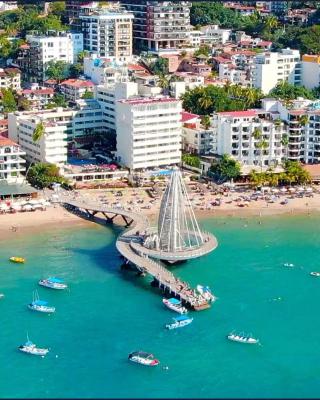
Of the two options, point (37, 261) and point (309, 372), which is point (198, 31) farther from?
point (309, 372)

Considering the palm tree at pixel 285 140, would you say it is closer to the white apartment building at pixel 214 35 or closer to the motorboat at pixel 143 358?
the motorboat at pixel 143 358

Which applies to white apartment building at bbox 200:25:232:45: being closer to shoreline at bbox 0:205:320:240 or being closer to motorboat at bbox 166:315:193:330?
shoreline at bbox 0:205:320:240

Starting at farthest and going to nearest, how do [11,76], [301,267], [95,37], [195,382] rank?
[95,37] < [11,76] < [301,267] < [195,382]

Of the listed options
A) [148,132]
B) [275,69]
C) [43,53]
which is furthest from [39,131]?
[275,69]

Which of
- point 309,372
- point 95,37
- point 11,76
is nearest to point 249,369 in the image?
point 309,372

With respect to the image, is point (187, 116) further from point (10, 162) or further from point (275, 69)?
point (275, 69)

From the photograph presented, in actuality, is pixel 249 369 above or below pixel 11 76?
below
